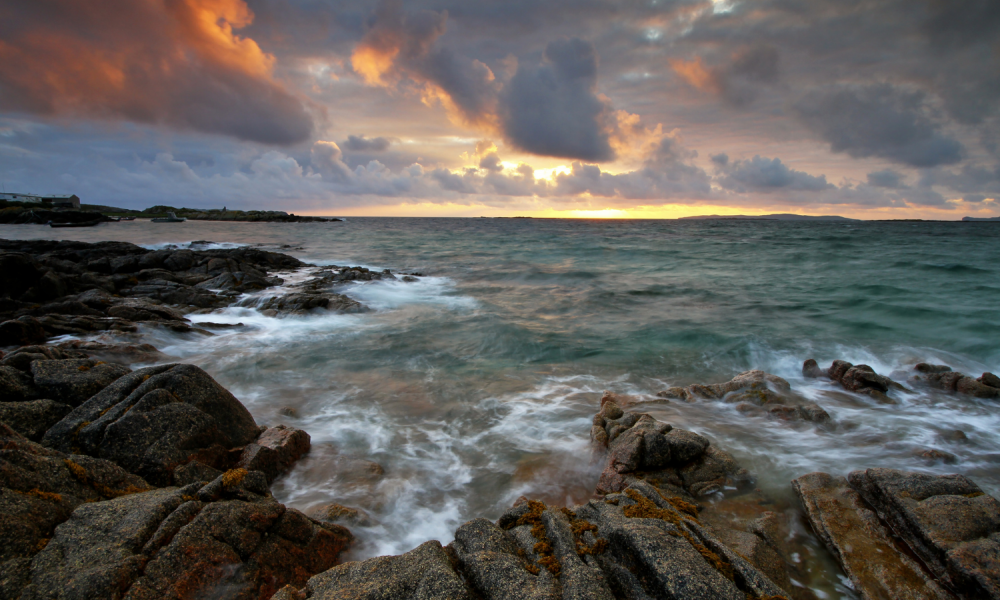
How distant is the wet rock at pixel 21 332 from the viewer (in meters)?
8.29

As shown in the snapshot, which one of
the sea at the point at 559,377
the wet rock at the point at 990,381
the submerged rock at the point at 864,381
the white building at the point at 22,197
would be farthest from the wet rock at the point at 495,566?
the white building at the point at 22,197

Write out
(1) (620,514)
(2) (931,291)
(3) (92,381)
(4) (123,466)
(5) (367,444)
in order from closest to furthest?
(1) (620,514) < (4) (123,466) < (3) (92,381) < (5) (367,444) < (2) (931,291)

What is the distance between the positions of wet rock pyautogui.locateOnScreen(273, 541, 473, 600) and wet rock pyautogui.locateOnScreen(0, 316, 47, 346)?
988 cm

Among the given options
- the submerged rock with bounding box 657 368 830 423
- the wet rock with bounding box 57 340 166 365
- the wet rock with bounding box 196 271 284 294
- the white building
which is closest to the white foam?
the wet rock with bounding box 196 271 284 294

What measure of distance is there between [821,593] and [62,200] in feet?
510

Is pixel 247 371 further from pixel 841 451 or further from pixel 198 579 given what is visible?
pixel 841 451

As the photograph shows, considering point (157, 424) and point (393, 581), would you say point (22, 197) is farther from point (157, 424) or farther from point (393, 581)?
point (393, 581)

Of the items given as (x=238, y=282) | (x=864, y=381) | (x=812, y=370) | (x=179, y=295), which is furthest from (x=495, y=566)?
(x=238, y=282)

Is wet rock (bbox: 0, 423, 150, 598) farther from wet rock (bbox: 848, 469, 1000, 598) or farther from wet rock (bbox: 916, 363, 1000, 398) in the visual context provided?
wet rock (bbox: 916, 363, 1000, 398)

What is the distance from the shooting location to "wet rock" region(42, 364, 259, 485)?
4180mm

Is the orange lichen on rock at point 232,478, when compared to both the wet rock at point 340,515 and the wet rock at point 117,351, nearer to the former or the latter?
the wet rock at point 340,515

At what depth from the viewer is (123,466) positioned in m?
4.08

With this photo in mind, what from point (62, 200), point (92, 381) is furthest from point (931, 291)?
point (62, 200)

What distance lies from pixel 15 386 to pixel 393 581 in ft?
16.8
